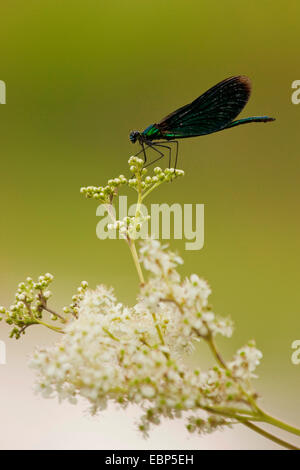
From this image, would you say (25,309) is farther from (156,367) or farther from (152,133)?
(152,133)

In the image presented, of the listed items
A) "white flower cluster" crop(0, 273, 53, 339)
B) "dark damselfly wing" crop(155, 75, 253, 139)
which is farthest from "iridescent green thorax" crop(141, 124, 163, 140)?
"white flower cluster" crop(0, 273, 53, 339)

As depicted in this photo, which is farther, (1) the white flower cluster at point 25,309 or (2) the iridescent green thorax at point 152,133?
(2) the iridescent green thorax at point 152,133

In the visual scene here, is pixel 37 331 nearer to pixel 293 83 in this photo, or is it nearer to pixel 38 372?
pixel 38 372

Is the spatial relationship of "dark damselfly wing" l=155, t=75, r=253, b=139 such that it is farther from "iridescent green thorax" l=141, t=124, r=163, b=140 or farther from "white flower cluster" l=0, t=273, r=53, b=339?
"white flower cluster" l=0, t=273, r=53, b=339

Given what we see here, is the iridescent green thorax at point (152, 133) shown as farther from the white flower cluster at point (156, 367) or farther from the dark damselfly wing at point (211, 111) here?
the white flower cluster at point (156, 367)

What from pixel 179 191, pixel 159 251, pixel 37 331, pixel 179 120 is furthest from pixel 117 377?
pixel 179 191

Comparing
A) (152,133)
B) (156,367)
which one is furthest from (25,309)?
(152,133)

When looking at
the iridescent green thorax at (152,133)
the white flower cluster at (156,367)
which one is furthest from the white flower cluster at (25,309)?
the iridescent green thorax at (152,133)
